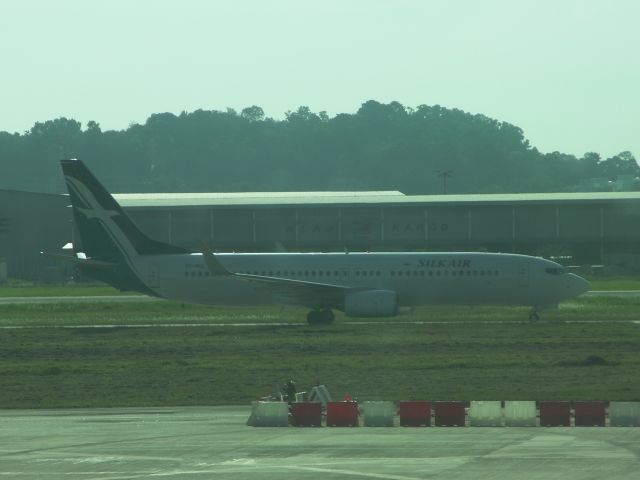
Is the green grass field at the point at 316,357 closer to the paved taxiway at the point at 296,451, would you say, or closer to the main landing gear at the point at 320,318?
→ the main landing gear at the point at 320,318

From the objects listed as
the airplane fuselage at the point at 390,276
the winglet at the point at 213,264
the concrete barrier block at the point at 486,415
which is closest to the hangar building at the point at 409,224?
the airplane fuselage at the point at 390,276

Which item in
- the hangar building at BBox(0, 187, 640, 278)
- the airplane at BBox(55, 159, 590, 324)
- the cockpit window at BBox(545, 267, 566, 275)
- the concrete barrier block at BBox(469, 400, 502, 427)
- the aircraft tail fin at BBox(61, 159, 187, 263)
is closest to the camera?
the concrete barrier block at BBox(469, 400, 502, 427)

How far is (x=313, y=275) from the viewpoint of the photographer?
59.5 metres

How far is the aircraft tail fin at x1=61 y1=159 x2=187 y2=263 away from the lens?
194ft

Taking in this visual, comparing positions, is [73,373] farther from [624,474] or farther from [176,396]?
[624,474]

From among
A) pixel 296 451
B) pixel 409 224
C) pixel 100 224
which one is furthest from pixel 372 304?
pixel 409 224

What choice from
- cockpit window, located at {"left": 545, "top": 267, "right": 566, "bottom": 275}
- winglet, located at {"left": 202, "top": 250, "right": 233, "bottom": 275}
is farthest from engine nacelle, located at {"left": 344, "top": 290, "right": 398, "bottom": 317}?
cockpit window, located at {"left": 545, "top": 267, "right": 566, "bottom": 275}

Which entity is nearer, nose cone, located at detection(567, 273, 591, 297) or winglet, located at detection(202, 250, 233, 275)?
winglet, located at detection(202, 250, 233, 275)

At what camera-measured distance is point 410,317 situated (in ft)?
198

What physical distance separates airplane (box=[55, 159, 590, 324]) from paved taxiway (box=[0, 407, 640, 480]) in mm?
29318

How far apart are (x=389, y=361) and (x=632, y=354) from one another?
26.6 feet

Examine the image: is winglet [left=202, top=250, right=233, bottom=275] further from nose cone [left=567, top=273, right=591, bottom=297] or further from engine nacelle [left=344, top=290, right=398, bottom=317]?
nose cone [left=567, top=273, right=591, bottom=297]

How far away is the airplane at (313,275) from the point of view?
5762 centimetres

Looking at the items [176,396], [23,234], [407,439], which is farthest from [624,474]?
[23,234]
